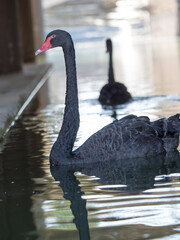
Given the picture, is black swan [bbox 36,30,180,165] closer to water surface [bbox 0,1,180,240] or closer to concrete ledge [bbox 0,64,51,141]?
water surface [bbox 0,1,180,240]

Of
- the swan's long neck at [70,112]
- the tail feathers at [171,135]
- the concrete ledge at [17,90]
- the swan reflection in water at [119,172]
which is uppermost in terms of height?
the swan's long neck at [70,112]

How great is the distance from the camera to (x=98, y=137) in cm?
634

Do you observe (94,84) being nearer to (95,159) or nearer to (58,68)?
(58,68)

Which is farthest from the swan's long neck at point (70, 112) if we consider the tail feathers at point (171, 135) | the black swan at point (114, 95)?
the black swan at point (114, 95)

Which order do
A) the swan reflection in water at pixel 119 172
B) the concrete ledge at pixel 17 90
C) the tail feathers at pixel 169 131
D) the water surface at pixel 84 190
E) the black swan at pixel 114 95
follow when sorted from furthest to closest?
the black swan at pixel 114 95 → the concrete ledge at pixel 17 90 → the tail feathers at pixel 169 131 → the swan reflection in water at pixel 119 172 → the water surface at pixel 84 190

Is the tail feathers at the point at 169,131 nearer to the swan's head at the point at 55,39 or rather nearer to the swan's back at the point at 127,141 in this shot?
the swan's back at the point at 127,141

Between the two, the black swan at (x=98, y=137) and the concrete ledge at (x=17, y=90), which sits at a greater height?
the black swan at (x=98, y=137)

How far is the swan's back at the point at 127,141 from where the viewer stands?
20.8 ft

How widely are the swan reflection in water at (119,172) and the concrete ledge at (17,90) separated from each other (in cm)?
224

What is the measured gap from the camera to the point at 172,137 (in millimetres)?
6660

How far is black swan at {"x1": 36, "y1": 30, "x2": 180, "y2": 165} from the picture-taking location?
20.8 ft

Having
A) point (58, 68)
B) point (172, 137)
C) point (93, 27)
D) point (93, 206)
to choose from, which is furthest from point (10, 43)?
point (93, 27)

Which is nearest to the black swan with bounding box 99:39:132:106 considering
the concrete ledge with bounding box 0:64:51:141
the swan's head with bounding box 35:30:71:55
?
the concrete ledge with bounding box 0:64:51:141

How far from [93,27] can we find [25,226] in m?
50.1
